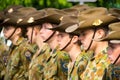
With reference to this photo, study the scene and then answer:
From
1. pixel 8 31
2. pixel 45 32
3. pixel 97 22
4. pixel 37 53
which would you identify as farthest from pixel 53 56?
pixel 8 31

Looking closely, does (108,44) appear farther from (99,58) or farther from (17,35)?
(17,35)

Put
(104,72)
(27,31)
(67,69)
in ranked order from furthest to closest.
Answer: (27,31) < (67,69) < (104,72)

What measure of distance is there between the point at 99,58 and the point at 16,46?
13.2 feet

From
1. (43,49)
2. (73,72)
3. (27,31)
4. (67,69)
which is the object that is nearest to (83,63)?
(73,72)

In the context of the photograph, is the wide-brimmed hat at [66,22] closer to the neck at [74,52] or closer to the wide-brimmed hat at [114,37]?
the neck at [74,52]

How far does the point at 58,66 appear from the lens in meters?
8.50

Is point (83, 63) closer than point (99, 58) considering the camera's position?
No

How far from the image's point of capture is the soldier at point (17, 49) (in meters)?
10.5

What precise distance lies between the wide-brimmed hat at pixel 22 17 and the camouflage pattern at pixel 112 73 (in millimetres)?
3666

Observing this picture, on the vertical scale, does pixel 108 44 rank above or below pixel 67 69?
above

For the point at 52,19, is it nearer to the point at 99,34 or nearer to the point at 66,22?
the point at 66,22

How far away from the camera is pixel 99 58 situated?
7.02m

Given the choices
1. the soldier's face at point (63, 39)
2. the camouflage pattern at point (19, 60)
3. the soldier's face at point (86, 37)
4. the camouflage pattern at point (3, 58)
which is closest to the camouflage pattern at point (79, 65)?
the soldier's face at point (86, 37)

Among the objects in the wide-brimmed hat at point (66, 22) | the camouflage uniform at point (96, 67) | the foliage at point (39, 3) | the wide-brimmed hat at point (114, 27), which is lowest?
the foliage at point (39, 3)
